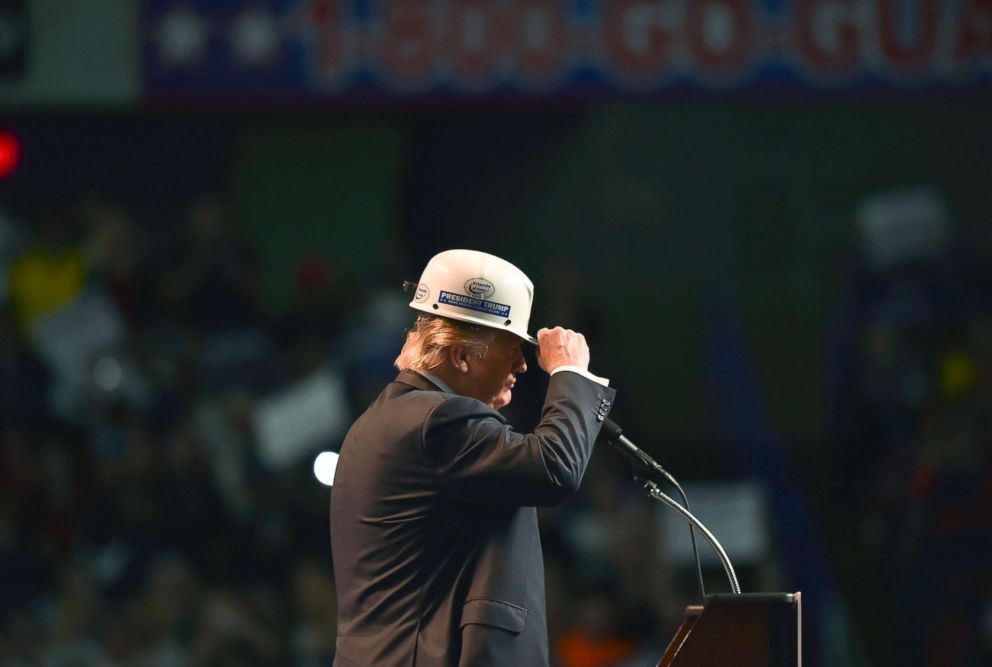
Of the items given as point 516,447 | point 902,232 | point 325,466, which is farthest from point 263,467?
point 516,447

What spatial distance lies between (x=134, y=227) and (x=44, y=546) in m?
2.19

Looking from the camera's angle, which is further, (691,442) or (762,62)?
(691,442)

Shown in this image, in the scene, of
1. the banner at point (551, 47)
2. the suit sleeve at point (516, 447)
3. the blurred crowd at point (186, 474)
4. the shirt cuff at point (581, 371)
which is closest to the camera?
the suit sleeve at point (516, 447)

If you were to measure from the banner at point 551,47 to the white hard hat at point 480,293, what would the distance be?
197 inches

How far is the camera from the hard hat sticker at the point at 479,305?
305 centimetres

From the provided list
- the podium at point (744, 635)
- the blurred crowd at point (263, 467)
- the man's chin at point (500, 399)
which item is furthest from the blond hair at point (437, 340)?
the blurred crowd at point (263, 467)

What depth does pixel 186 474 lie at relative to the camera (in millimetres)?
7785

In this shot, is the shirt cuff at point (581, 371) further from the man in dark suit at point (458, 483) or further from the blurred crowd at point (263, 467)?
the blurred crowd at point (263, 467)

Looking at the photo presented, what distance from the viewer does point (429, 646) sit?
293 centimetres

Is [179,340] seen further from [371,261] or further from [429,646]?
[429,646]

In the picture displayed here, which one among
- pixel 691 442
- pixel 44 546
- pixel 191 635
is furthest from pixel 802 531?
pixel 44 546

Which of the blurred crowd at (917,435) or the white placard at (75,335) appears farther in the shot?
the white placard at (75,335)

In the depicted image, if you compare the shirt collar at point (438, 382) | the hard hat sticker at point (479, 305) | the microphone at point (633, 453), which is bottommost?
the microphone at point (633, 453)

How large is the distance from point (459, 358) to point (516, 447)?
0.30 m
